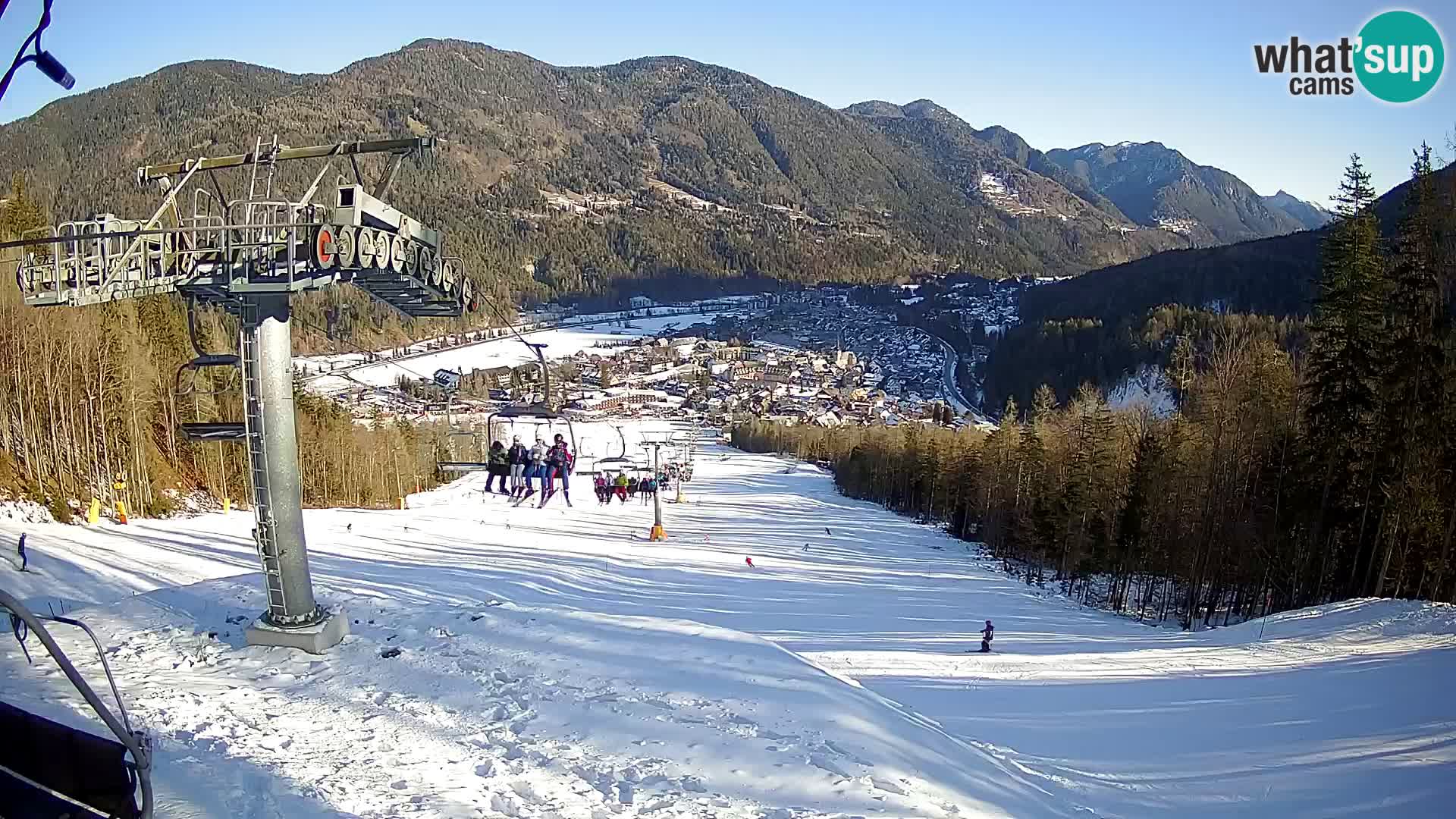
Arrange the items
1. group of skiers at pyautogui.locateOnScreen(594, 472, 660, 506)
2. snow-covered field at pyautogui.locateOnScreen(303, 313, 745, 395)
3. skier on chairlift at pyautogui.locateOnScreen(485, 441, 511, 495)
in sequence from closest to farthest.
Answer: snow-covered field at pyautogui.locateOnScreen(303, 313, 745, 395)
skier on chairlift at pyautogui.locateOnScreen(485, 441, 511, 495)
group of skiers at pyautogui.locateOnScreen(594, 472, 660, 506)

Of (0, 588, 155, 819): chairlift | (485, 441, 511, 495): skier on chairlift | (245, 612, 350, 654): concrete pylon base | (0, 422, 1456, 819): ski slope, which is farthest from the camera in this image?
(485, 441, 511, 495): skier on chairlift

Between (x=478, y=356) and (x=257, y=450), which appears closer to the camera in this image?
(x=257, y=450)

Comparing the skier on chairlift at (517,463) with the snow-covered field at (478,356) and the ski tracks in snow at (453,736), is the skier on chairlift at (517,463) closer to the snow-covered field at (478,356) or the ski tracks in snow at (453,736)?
the snow-covered field at (478,356)

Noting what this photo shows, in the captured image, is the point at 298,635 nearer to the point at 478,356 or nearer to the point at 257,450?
the point at 257,450

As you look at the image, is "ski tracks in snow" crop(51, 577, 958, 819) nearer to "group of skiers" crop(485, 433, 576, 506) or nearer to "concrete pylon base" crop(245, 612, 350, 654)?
"concrete pylon base" crop(245, 612, 350, 654)

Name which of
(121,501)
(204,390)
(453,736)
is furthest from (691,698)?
(121,501)

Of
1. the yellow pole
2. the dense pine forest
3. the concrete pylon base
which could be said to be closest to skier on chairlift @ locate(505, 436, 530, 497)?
the concrete pylon base
